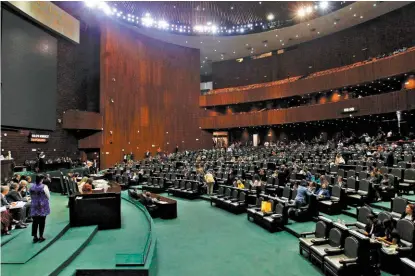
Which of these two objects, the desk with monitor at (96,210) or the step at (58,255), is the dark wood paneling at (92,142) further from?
the step at (58,255)

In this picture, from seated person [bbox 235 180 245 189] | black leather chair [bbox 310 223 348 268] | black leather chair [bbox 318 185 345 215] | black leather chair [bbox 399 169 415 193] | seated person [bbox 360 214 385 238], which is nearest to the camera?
black leather chair [bbox 310 223 348 268]

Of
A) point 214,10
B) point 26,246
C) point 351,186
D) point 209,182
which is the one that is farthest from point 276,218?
point 214,10

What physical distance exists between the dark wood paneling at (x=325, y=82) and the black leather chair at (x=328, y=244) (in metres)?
17.0

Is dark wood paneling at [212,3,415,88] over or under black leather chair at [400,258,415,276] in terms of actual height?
over

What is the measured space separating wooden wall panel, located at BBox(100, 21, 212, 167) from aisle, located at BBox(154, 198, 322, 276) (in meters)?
16.8

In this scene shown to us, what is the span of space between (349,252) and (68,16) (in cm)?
2138

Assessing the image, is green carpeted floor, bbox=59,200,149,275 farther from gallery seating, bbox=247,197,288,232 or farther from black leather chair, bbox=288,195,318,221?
black leather chair, bbox=288,195,318,221

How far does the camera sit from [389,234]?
5.29 m

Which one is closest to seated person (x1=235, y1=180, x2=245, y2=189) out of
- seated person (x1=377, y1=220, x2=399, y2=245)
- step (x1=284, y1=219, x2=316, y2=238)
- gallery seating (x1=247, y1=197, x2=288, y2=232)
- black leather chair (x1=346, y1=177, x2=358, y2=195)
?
gallery seating (x1=247, y1=197, x2=288, y2=232)

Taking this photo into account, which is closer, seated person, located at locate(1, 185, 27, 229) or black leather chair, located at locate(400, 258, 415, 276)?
black leather chair, located at locate(400, 258, 415, 276)

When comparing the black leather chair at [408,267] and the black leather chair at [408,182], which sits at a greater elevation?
the black leather chair at [408,182]

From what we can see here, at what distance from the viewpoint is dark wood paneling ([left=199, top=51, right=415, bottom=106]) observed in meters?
19.4

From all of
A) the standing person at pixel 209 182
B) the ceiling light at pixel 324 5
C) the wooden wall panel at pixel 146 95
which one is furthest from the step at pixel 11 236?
the ceiling light at pixel 324 5

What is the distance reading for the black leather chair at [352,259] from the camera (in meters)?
4.63
